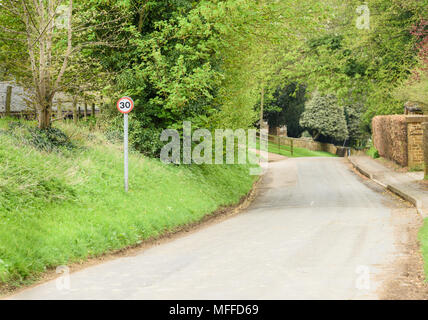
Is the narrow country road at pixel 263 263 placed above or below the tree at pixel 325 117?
below

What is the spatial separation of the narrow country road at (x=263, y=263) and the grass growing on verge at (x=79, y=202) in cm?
69

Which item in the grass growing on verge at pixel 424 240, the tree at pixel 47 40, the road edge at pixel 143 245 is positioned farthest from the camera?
the tree at pixel 47 40

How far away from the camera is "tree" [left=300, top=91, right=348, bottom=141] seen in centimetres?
6581

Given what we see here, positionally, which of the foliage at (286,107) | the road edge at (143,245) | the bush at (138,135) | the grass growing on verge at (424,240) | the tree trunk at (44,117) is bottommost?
the road edge at (143,245)

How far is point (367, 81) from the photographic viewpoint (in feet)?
112

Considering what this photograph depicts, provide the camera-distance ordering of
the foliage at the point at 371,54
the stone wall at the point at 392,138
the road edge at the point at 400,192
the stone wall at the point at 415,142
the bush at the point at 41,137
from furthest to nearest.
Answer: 1. the foliage at the point at 371,54
2. the stone wall at the point at 392,138
3. the stone wall at the point at 415,142
4. the road edge at the point at 400,192
5. the bush at the point at 41,137

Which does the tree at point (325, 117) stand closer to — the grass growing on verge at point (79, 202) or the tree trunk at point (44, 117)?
the grass growing on verge at point (79, 202)

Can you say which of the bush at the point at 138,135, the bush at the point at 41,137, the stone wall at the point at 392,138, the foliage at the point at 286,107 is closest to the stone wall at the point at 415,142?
the stone wall at the point at 392,138

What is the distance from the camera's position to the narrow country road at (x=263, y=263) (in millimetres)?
7891

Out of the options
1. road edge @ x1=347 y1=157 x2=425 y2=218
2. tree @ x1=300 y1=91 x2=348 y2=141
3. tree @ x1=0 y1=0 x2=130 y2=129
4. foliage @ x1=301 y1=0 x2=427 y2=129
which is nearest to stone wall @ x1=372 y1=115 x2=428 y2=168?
foliage @ x1=301 y1=0 x2=427 y2=129

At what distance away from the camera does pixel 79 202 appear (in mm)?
12516

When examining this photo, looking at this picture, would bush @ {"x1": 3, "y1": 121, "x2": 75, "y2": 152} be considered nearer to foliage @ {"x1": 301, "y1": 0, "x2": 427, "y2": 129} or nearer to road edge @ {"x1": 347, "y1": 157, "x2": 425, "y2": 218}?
road edge @ {"x1": 347, "y1": 157, "x2": 425, "y2": 218}

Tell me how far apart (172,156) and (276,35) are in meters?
6.13
